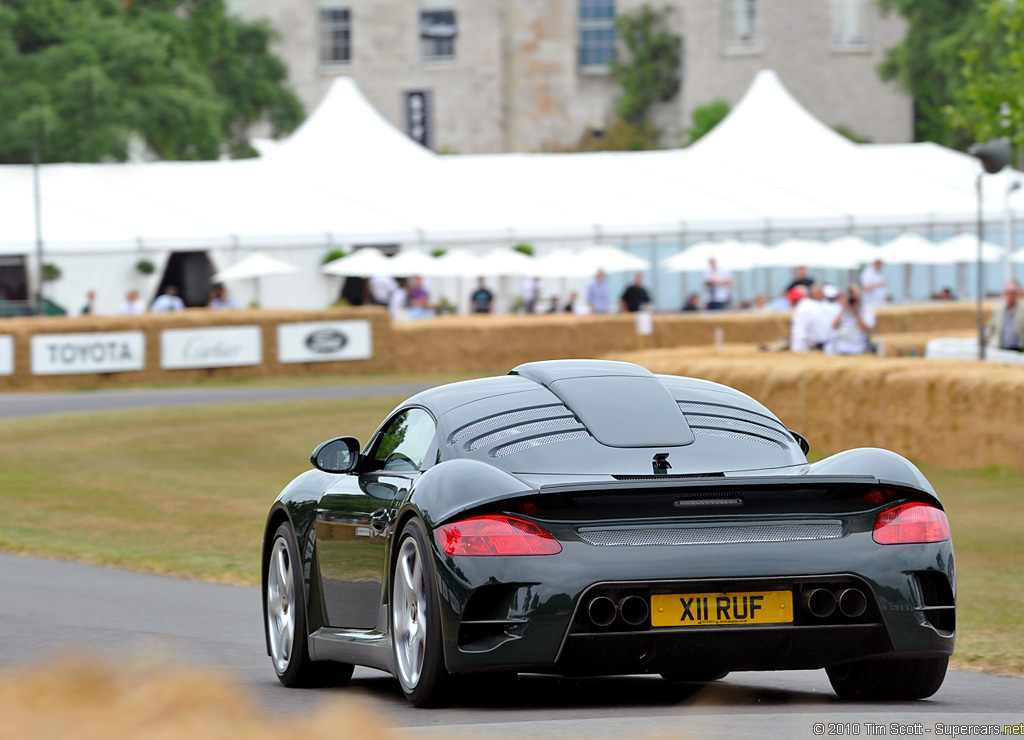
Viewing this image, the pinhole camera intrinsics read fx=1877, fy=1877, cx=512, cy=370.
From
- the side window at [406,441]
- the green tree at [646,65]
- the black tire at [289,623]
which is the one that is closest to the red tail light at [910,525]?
the side window at [406,441]

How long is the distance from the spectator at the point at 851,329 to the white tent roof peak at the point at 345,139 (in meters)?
23.1

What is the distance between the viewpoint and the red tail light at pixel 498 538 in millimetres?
5941

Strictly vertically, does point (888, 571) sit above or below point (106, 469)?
above

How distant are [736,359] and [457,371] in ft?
50.1

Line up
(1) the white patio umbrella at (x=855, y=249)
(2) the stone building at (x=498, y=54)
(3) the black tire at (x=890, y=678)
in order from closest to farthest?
(3) the black tire at (x=890, y=678), (1) the white patio umbrella at (x=855, y=249), (2) the stone building at (x=498, y=54)

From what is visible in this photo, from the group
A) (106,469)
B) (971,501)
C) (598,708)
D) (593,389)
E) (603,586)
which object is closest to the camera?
(603,586)

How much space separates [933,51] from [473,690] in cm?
6059

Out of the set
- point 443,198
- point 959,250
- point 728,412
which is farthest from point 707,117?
point 728,412

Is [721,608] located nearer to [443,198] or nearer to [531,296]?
[531,296]

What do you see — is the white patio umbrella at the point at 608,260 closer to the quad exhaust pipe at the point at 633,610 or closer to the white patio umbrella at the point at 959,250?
the white patio umbrella at the point at 959,250

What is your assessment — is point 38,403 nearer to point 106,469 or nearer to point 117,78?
point 106,469

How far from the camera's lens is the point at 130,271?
135 ft

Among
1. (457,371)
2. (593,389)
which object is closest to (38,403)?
(457,371)

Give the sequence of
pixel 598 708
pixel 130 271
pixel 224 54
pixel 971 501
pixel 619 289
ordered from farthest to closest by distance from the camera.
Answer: pixel 224 54
pixel 619 289
pixel 130 271
pixel 971 501
pixel 598 708
